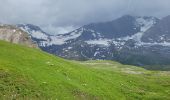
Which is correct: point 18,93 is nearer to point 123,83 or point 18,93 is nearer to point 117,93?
point 117,93

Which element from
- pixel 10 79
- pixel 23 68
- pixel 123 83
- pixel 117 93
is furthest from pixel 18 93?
pixel 123 83

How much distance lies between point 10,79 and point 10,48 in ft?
61.1

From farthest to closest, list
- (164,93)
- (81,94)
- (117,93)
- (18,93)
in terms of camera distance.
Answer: (164,93) → (117,93) → (81,94) → (18,93)

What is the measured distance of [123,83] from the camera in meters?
71.6

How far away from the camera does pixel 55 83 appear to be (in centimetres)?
5719

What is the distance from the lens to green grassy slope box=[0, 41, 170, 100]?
174ft

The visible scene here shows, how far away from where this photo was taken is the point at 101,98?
2303 inches

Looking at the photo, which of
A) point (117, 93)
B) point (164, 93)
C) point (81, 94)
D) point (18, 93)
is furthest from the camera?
point (164, 93)

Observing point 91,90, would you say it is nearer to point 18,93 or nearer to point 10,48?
point 18,93

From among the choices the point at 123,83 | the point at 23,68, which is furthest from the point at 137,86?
the point at 23,68

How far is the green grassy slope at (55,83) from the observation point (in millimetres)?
53125

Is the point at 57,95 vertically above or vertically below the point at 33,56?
below

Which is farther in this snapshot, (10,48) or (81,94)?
(10,48)

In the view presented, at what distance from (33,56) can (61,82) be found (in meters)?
12.9
